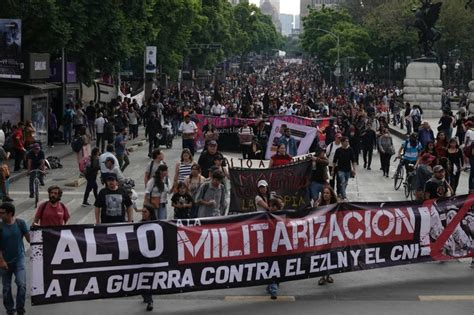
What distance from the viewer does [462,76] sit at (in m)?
82.9

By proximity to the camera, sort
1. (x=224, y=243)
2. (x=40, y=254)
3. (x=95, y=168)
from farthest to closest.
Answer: (x=95, y=168) < (x=224, y=243) < (x=40, y=254)

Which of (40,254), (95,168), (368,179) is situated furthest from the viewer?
(368,179)

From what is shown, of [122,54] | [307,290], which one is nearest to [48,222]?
[307,290]

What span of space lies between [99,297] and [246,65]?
172811 mm

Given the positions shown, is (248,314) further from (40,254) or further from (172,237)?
(40,254)

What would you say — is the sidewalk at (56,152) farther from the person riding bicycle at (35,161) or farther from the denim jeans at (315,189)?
the denim jeans at (315,189)

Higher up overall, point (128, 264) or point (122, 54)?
point (122, 54)

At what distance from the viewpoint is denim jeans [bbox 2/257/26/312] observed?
11.0 m

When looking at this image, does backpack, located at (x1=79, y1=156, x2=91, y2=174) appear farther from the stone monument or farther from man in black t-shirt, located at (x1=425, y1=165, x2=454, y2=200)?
the stone monument

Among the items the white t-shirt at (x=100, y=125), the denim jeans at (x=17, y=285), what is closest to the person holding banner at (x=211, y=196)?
the denim jeans at (x=17, y=285)

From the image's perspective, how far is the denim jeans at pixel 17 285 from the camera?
11.0m

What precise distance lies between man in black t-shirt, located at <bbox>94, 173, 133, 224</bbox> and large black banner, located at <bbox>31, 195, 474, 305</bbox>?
137 centimetres

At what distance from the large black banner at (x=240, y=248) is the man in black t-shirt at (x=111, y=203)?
1366mm

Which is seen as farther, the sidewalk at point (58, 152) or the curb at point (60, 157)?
the sidewalk at point (58, 152)
